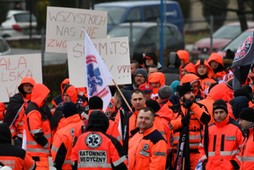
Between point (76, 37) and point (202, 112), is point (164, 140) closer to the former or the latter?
point (202, 112)

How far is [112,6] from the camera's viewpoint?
3444cm

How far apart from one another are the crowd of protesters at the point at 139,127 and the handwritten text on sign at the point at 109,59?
38 centimetres

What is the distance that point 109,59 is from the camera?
15273 mm

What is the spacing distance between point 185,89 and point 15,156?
341cm

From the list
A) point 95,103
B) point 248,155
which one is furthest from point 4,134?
point 248,155

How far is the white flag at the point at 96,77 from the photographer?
1334 centimetres

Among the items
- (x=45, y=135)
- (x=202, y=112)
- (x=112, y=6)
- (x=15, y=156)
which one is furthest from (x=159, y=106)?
(x=112, y=6)

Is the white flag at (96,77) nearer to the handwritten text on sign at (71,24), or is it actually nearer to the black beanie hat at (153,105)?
the black beanie hat at (153,105)

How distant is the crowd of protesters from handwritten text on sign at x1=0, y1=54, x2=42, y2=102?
0.31 metres

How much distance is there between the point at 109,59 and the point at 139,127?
3.02m

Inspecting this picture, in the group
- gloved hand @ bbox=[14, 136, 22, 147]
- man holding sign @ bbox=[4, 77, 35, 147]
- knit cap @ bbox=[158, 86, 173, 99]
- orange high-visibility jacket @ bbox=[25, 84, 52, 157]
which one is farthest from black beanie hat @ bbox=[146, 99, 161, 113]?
gloved hand @ bbox=[14, 136, 22, 147]

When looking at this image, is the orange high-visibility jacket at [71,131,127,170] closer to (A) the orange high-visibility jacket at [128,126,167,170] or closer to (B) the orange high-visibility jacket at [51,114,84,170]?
(A) the orange high-visibility jacket at [128,126,167,170]

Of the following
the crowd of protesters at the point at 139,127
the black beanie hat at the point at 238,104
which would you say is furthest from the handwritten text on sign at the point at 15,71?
the black beanie hat at the point at 238,104

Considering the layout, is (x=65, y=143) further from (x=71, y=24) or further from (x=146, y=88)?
(x=71, y=24)
